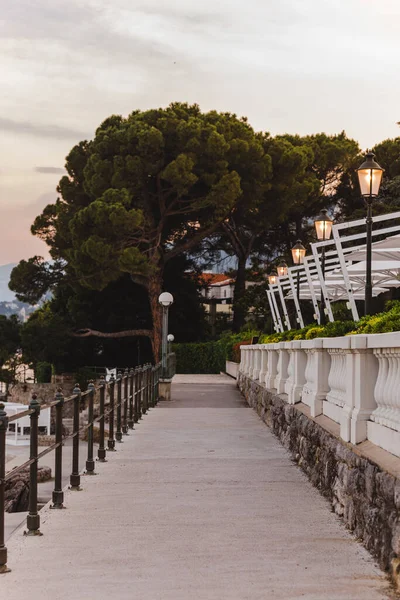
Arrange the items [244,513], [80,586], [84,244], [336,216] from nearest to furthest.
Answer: [80,586]
[244,513]
[84,244]
[336,216]

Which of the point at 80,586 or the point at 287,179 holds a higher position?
the point at 287,179

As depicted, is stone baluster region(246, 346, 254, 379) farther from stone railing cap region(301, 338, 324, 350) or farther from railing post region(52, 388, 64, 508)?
railing post region(52, 388, 64, 508)

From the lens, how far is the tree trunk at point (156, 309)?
4494cm

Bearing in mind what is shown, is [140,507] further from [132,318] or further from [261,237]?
[261,237]

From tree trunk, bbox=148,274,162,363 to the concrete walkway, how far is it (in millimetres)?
34919

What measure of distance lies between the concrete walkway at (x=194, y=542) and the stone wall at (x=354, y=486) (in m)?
0.11

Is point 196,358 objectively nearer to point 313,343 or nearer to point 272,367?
point 272,367

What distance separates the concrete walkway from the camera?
15.3 feet

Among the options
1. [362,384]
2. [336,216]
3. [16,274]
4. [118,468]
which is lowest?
[118,468]

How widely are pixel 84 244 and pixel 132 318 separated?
27.7ft

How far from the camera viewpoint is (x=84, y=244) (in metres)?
41.3

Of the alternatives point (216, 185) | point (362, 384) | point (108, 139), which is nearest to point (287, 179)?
point (216, 185)

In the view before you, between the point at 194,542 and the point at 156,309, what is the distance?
39.7m

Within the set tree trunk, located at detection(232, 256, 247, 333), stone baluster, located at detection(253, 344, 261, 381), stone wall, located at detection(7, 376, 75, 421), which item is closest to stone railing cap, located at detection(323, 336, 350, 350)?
stone baluster, located at detection(253, 344, 261, 381)
